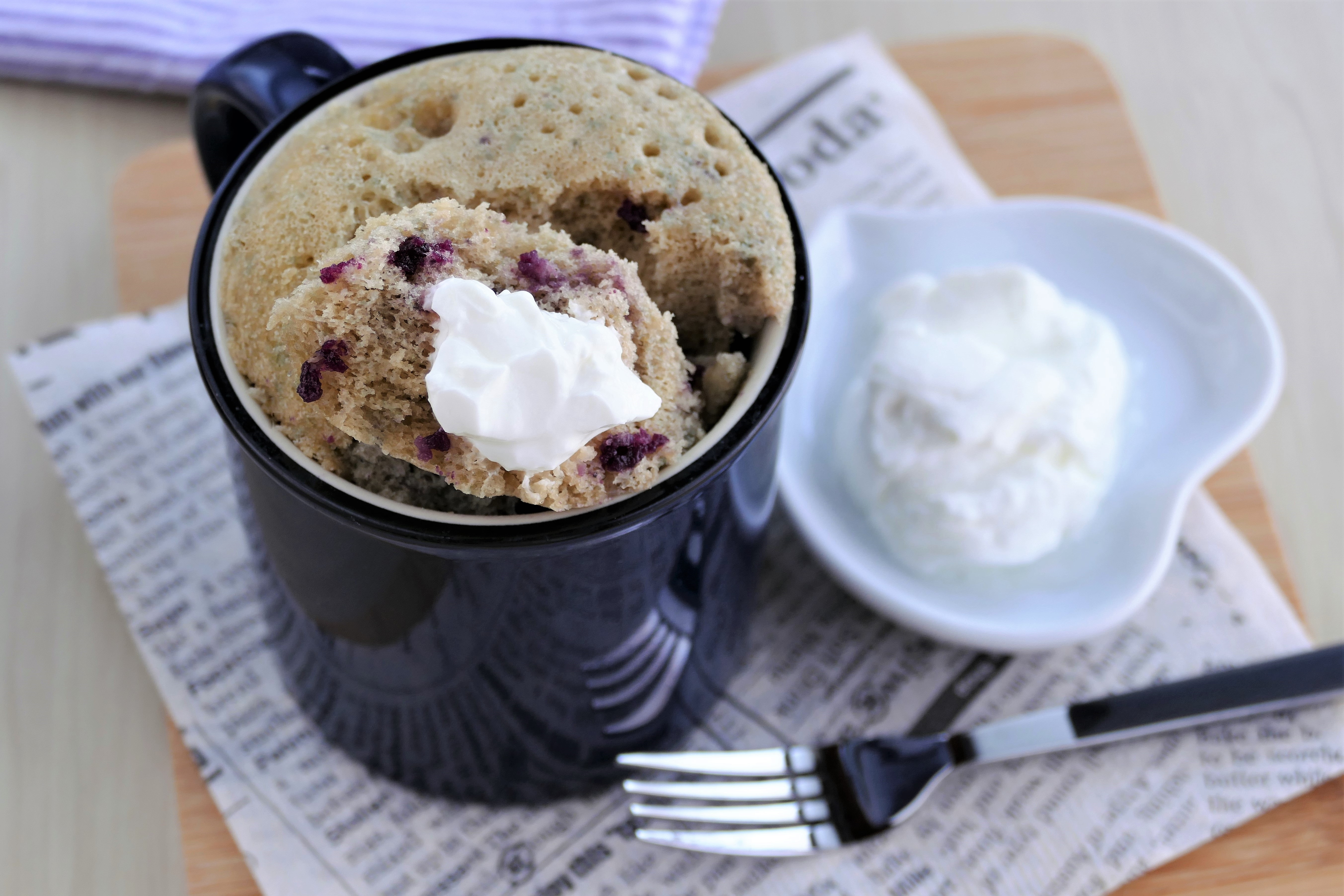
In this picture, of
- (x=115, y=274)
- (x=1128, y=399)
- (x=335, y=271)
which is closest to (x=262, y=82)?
(x=335, y=271)

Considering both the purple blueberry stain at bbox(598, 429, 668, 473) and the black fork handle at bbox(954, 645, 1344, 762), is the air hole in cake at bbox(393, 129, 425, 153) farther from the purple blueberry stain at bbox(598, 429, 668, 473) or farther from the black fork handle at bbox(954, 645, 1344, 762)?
the black fork handle at bbox(954, 645, 1344, 762)

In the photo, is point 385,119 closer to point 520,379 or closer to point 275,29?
point 520,379

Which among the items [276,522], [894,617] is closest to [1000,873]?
[894,617]

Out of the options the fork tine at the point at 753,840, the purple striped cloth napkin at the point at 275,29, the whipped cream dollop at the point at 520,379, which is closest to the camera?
the whipped cream dollop at the point at 520,379

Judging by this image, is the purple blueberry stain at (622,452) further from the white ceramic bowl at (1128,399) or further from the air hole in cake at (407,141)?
the white ceramic bowl at (1128,399)

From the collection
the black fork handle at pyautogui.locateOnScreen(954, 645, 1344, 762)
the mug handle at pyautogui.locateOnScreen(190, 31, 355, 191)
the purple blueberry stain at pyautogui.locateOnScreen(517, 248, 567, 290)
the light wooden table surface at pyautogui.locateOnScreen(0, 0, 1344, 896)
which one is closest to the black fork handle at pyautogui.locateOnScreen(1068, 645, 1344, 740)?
the black fork handle at pyautogui.locateOnScreen(954, 645, 1344, 762)

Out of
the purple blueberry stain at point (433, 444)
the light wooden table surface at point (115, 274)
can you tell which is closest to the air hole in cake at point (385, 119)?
the purple blueberry stain at point (433, 444)

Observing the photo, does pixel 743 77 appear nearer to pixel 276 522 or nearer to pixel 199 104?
pixel 199 104
